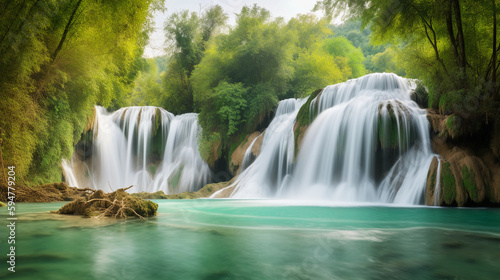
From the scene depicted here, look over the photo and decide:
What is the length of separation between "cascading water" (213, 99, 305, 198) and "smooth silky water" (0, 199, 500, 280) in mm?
8675

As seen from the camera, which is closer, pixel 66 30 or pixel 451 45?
pixel 66 30

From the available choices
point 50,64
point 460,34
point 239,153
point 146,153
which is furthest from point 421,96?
point 146,153

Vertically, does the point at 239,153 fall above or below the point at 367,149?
above

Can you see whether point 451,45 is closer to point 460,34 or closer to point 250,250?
point 460,34

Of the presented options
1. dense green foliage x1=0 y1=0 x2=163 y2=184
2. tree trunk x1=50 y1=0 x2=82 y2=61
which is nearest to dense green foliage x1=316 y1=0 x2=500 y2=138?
dense green foliage x1=0 y1=0 x2=163 y2=184

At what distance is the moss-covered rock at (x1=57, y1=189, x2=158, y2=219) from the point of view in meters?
5.73

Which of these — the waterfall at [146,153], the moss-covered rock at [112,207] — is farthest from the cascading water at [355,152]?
the moss-covered rock at [112,207]

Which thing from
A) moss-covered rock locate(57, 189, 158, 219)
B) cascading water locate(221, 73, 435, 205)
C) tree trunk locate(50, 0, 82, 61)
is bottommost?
moss-covered rock locate(57, 189, 158, 219)

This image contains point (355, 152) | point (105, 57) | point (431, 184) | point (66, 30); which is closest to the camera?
point (66, 30)

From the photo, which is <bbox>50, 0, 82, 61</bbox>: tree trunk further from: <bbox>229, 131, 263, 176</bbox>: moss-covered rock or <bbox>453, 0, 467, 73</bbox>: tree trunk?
<bbox>229, 131, 263, 176</bbox>: moss-covered rock

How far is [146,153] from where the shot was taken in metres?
19.8

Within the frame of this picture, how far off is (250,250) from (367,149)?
8.41m

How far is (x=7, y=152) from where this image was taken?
8.00 metres

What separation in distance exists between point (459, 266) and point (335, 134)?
30.8 feet
